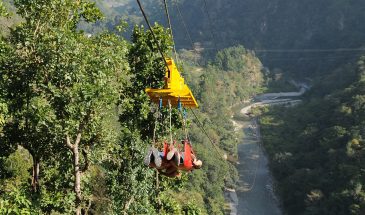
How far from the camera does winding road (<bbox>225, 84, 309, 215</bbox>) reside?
66.6 metres

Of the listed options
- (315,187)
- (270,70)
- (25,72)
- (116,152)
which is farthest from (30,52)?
(270,70)

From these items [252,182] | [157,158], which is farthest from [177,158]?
A: [252,182]

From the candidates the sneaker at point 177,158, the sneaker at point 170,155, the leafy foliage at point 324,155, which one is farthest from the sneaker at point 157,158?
the leafy foliage at point 324,155

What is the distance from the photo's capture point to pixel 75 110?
1088cm

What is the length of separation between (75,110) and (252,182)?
67.1m

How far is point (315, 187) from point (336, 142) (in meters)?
11.2

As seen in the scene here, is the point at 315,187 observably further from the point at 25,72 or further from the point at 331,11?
the point at 331,11

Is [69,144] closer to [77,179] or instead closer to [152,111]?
[77,179]

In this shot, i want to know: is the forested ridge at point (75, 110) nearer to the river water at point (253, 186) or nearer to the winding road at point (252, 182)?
the river water at point (253, 186)

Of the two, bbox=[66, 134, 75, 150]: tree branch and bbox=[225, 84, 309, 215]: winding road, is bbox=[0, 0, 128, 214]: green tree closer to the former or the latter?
bbox=[66, 134, 75, 150]: tree branch

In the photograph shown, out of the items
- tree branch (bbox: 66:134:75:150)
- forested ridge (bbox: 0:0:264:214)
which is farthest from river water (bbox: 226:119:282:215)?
tree branch (bbox: 66:134:75:150)

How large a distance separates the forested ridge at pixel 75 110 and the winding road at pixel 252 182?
168 feet

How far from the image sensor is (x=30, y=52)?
11180 mm

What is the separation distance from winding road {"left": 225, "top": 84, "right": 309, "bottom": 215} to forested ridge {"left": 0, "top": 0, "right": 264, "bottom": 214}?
5134 cm
